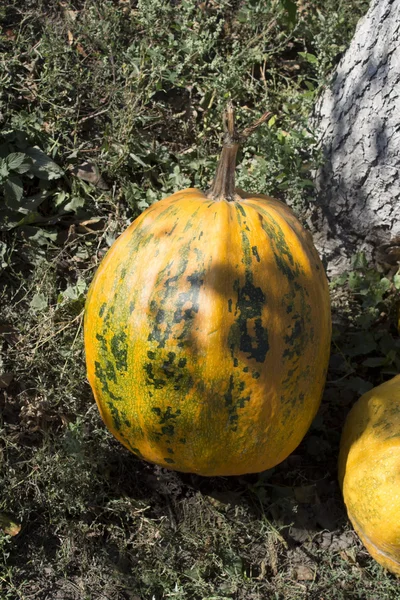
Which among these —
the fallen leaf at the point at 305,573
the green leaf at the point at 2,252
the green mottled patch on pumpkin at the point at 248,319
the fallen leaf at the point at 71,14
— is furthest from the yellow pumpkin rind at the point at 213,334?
the fallen leaf at the point at 71,14

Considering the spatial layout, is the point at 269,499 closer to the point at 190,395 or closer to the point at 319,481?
the point at 319,481

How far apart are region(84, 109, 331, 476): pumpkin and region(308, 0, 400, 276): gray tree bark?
2.91 feet

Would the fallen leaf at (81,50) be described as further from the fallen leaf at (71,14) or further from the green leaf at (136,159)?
the green leaf at (136,159)

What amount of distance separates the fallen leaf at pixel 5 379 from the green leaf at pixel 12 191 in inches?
39.2

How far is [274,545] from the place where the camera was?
340 cm

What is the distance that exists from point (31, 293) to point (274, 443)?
1783 millimetres

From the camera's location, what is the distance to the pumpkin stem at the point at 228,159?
2824mm

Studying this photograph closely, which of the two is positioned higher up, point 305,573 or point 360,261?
point 360,261

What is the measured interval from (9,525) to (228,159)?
210 centimetres

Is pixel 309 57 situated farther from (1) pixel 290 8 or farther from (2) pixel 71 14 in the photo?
(2) pixel 71 14

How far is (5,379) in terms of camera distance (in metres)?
3.64

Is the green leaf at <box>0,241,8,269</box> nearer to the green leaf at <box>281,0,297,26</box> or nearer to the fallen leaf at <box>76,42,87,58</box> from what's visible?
the fallen leaf at <box>76,42,87,58</box>

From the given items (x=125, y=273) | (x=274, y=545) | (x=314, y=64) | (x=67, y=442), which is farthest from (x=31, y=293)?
(x=314, y=64)

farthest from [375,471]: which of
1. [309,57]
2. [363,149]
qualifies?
[309,57]
